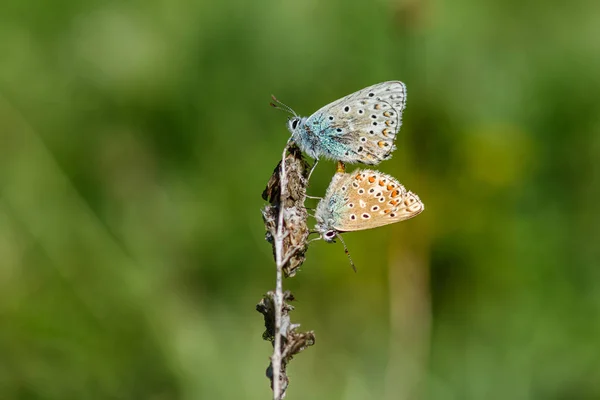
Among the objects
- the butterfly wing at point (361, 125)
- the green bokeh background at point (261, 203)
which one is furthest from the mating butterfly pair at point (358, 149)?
the green bokeh background at point (261, 203)

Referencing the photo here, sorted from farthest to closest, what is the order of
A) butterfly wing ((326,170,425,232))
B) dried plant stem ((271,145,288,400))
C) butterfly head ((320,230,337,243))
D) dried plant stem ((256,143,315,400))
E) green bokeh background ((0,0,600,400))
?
green bokeh background ((0,0,600,400)) → butterfly head ((320,230,337,243)) → butterfly wing ((326,170,425,232)) → dried plant stem ((256,143,315,400)) → dried plant stem ((271,145,288,400))

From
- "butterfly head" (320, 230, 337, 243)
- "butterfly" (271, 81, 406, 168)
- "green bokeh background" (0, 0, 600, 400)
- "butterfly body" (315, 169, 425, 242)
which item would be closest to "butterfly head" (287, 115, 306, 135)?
"butterfly" (271, 81, 406, 168)

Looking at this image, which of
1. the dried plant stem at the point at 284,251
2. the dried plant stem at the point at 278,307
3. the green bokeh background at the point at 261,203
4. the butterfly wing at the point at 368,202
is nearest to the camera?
the dried plant stem at the point at 278,307

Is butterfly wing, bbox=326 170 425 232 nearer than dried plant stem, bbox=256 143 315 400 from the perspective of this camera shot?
No

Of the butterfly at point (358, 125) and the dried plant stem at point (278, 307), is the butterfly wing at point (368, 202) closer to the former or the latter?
the butterfly at point (358, 125)

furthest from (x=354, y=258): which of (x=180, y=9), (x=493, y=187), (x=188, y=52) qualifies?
(x=180, y=9)

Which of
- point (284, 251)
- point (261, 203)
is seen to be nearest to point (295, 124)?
point (284, 251)

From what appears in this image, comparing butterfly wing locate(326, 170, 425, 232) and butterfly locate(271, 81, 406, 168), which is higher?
butterfly locate(271, 81, 406, 168)

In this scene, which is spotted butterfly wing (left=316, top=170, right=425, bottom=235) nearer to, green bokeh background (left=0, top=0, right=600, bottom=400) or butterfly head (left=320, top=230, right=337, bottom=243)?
butterfly head (left=320, top=230, right=337, bottom=243)

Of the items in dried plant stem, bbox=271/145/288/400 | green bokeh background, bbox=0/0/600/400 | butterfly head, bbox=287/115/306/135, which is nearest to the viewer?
dried plant stem, bbox=271/145/288/400
